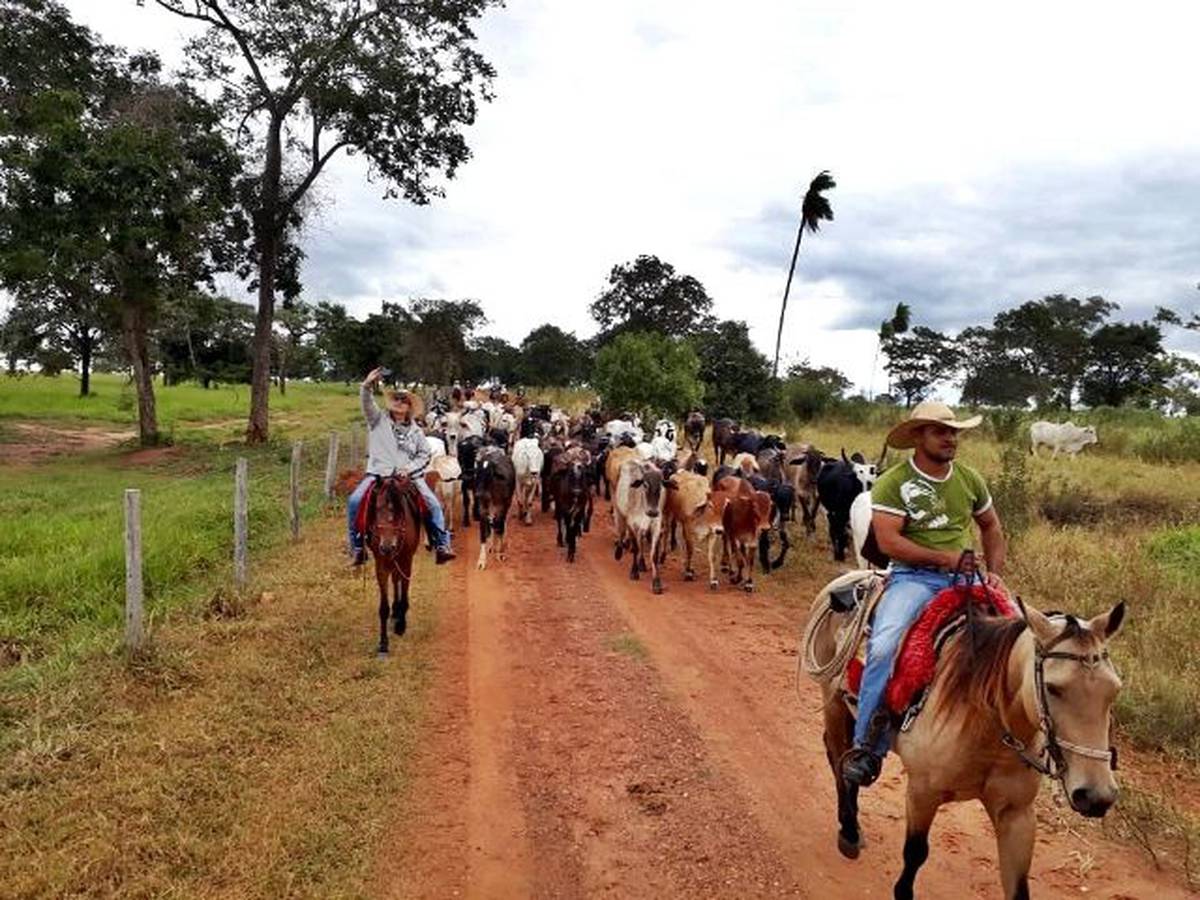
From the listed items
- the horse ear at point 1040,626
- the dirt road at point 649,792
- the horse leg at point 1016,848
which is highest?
the horse ear at point 1040,626

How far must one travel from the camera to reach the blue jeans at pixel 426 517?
30.8 ft

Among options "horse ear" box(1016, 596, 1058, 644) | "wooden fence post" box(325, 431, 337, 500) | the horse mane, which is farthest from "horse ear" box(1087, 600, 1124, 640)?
"wooden fence post" box(325, 431, 337, 500)

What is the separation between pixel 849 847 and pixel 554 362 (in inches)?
2759

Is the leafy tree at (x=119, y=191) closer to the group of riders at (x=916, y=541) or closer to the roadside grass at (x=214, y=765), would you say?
the roadside grass at (x=214, y=765)

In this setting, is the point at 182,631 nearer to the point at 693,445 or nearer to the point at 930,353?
the point at 693,445

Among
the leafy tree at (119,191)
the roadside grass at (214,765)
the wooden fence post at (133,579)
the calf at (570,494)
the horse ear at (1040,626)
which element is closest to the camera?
the horse ear at (1040,626)

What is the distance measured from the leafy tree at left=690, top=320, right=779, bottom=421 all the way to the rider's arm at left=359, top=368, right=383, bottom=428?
26.7 metres

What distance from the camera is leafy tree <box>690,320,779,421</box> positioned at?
35656 mm

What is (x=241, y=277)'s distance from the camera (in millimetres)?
30031

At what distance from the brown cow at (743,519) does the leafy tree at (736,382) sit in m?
22.3

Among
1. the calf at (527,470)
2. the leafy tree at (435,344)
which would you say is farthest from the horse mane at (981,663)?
the leafy tree at (435,344)

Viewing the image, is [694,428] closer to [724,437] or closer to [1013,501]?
[724,437]

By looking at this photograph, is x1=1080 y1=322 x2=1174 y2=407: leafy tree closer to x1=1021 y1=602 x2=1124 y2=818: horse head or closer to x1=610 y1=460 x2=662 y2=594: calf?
x1=610 y1=460 x2=662 y2=594: calf

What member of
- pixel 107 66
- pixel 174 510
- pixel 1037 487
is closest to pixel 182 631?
pixel 174 510
